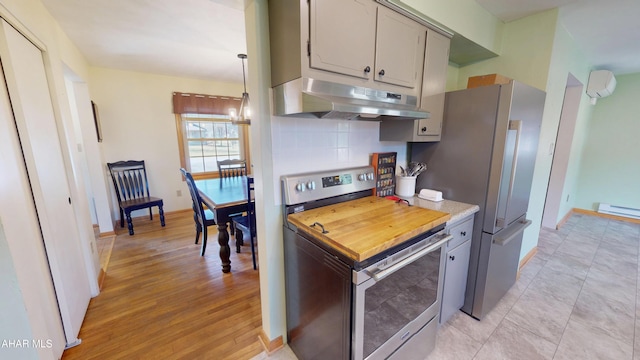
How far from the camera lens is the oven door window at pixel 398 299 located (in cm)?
112

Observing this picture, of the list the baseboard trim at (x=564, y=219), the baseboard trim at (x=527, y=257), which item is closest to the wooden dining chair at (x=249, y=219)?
the baseboard trim at (x=527, y=257)

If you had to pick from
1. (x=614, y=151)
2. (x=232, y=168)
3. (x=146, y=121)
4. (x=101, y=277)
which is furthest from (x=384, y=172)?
(x=614, y=151)

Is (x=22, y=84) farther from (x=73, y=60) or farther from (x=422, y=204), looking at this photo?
(x=422, y=204)

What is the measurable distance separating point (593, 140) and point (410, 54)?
15.7 feet

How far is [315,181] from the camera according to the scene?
1499mm

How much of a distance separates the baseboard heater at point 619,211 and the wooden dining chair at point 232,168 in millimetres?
6188

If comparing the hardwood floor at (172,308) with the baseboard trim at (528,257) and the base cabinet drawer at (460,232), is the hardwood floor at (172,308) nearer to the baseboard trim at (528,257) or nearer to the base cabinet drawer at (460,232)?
the base cabinet drawer at (460,232)

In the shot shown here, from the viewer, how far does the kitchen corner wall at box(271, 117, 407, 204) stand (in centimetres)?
141

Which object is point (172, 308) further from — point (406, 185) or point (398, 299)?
point (406, 185)

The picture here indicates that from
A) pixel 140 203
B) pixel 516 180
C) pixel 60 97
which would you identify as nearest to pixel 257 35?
pixel 60 97

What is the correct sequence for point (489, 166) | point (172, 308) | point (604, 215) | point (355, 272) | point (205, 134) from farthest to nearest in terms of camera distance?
point (205, 134)
point (604, 215)
point (172, 308)
point (489, 166)
point (355, 272)

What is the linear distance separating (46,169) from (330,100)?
1911mm

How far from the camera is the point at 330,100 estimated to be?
1.05 meters

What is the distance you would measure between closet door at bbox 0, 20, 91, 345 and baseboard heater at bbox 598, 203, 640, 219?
6940mm
